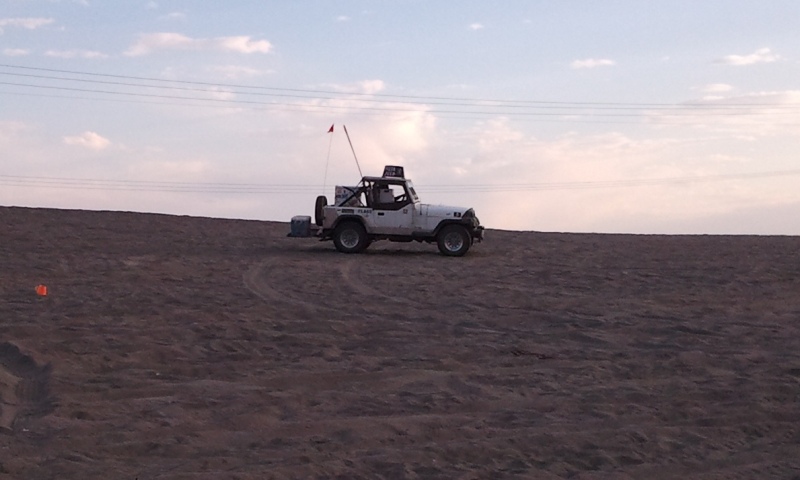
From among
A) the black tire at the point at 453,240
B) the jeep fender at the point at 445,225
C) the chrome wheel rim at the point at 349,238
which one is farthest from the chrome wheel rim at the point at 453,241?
the chrome wheel rim at the point at 349,238

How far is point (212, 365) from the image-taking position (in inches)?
411

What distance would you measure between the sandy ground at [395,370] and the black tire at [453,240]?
2.26 metres

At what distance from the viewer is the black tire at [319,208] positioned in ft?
74.7

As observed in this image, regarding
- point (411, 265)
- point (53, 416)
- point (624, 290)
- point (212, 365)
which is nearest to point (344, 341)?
point (212, 365)

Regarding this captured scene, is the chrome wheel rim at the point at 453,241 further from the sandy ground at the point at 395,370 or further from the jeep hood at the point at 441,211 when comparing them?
the sandy ground at the point at 395,370

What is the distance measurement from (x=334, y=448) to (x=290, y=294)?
9.10 metres

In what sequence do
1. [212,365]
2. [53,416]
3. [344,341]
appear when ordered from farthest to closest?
[344,341]
[212,365]
[53,416]

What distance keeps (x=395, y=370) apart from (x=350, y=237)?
12.9m

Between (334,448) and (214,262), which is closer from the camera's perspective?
(334,448)

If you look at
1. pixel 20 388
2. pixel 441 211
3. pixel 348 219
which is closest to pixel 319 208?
pixel 348 219

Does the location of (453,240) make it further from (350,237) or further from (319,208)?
(319,208)

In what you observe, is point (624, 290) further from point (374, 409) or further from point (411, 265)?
point (374, 409)

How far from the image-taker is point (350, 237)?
23.0 meters

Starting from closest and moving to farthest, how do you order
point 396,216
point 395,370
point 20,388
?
point 20,388, point 395,370, point 396,216
